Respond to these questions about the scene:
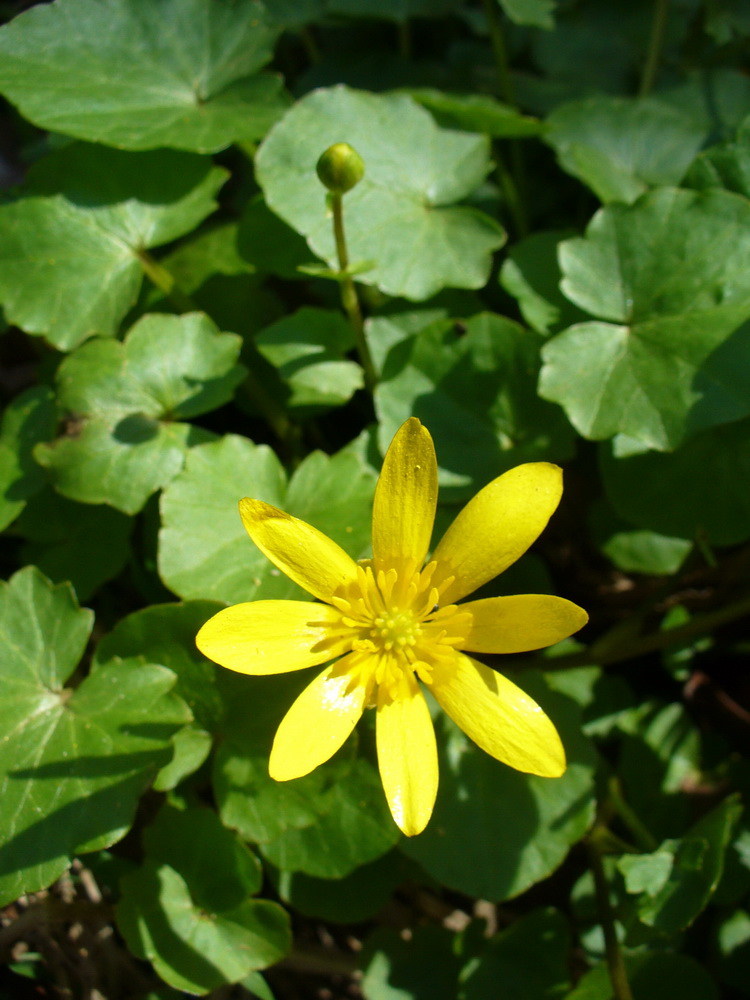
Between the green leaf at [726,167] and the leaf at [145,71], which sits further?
the leaf at [145,71]

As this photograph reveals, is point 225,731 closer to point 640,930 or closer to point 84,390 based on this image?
point 84,390

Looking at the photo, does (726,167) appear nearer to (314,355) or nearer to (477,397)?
(477,397)

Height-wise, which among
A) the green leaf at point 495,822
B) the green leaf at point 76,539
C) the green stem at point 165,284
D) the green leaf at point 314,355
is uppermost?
the green stem at point 165,284

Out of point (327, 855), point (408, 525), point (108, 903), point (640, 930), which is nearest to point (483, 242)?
point (408, 525)

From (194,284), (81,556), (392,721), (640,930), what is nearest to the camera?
(392,721)

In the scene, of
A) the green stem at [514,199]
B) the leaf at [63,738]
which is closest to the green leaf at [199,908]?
the leaf at [63,738]

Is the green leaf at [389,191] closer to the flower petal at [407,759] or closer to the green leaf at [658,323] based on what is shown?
the green leaf at [658,323]
